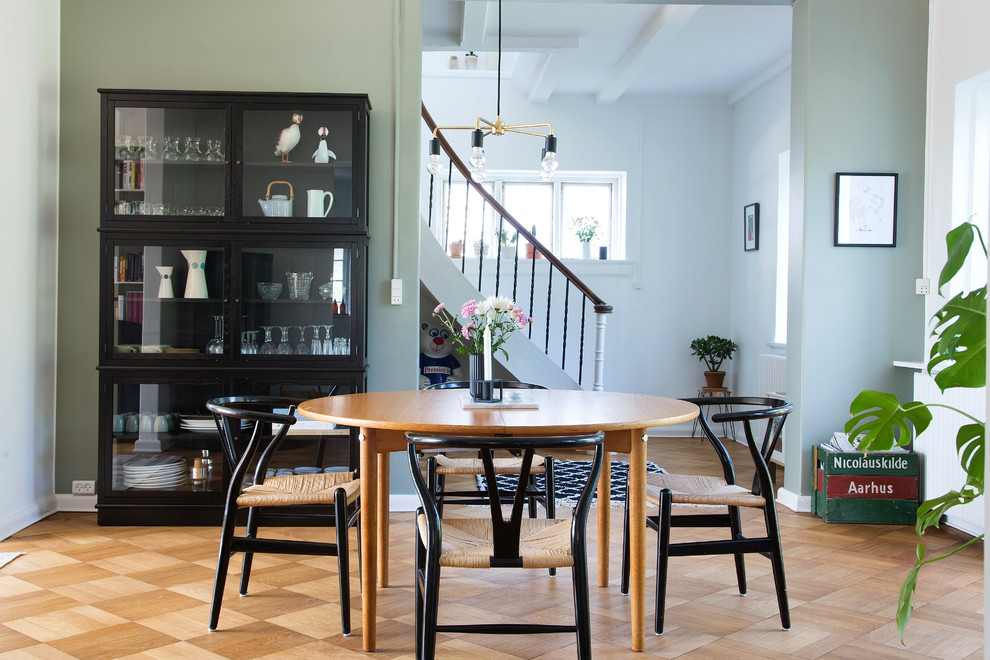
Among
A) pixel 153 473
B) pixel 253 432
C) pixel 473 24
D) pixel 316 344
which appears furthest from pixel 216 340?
pixel 473 24

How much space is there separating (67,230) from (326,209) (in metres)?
1.38

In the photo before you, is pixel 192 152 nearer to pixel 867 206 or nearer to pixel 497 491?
pixel 497 491

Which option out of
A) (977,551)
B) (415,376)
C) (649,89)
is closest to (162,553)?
(415,376)

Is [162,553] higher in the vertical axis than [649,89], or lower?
lower

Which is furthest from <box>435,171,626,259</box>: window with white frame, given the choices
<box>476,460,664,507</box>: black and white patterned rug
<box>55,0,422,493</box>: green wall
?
<box>55,0,422,493</box>: green wall

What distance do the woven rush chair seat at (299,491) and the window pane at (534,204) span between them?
4937 millimetres

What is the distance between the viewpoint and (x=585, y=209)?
7523 mm

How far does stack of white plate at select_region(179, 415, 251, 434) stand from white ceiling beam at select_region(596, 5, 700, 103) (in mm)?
3583

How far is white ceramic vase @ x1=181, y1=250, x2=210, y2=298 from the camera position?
3891 millimetres

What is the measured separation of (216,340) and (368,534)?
6.16 ft

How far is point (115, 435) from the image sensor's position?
151 inches

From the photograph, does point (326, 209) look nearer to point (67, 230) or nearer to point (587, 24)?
point (67, 230)

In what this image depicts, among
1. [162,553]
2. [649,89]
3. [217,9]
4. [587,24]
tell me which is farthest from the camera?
[649,89]

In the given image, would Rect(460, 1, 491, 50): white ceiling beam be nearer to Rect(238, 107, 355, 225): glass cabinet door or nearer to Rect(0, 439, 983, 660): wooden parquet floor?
Rect(238, 107, 355, 225): glass cabinet door
